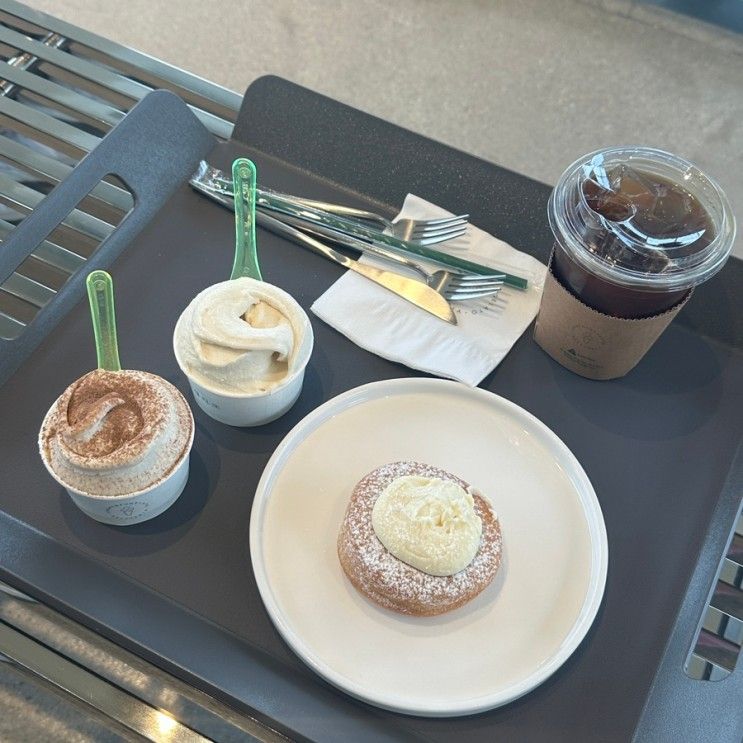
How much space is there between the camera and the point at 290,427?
38.7 inches

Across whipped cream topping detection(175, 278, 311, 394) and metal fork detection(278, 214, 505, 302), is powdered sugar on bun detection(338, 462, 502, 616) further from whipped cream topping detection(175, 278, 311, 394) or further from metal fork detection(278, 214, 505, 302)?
metal fork detection(278, 214, 505, 302)

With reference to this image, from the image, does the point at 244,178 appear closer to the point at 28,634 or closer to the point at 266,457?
the point at 266,457

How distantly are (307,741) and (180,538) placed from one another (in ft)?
0.75

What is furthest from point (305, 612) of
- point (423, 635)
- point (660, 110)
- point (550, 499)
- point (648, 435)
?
point (660, 110)

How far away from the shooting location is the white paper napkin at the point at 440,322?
1.03 metres

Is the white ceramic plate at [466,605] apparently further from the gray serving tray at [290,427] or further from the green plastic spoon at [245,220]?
the green plastic spoon at [245,220]

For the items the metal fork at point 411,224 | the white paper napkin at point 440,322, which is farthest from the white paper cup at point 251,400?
A: the metal fork at point 411,224

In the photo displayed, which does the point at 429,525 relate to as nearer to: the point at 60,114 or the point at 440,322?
the point at 440,322

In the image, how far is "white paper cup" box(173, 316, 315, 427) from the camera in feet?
2.97

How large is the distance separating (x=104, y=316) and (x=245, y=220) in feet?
0.61

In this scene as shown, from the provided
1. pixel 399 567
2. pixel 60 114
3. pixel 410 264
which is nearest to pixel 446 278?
pixel 410 264

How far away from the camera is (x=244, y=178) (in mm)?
935

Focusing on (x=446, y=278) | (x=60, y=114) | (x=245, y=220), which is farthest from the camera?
(x=60, y=114)

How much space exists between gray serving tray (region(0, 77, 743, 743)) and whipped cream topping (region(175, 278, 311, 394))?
0.08 metres
